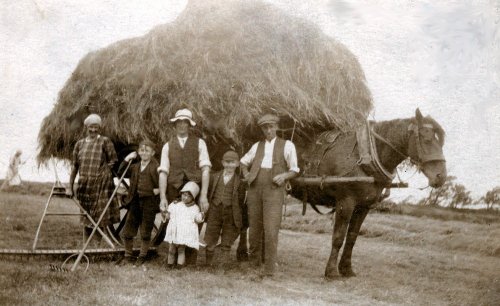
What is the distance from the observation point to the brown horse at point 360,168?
15.4 ft

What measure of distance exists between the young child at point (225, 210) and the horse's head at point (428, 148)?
202 centimetres

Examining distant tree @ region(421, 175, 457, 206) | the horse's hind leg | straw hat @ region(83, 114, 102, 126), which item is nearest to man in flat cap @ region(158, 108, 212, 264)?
straw hat @ region(83, 114, 102, 126)

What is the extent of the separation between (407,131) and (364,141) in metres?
0.48

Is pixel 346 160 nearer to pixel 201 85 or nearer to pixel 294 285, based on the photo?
pixel 294 285

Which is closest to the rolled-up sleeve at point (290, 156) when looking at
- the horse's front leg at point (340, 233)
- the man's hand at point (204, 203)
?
the horse's front leg at point (340, 233)

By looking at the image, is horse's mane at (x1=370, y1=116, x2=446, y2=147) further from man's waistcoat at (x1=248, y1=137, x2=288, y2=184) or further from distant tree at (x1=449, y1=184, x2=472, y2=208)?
man's waistcoat at (x1=248, y1=137, x2=288, y2=184)

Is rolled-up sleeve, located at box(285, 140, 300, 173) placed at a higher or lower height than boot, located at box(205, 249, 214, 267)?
higher

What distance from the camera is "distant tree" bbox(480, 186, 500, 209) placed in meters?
4.88

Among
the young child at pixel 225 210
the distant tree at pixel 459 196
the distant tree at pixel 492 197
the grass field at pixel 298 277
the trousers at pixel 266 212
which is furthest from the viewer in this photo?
the distant tree at pixel 459 196

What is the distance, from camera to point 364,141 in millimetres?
5098

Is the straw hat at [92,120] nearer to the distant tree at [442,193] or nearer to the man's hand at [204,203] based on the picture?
the man's hand at [204,203]

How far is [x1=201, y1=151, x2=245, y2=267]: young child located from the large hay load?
0.39m

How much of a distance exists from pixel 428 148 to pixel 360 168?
2.52ft

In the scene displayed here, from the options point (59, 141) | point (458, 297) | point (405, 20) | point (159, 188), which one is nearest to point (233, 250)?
point (159, 188)
